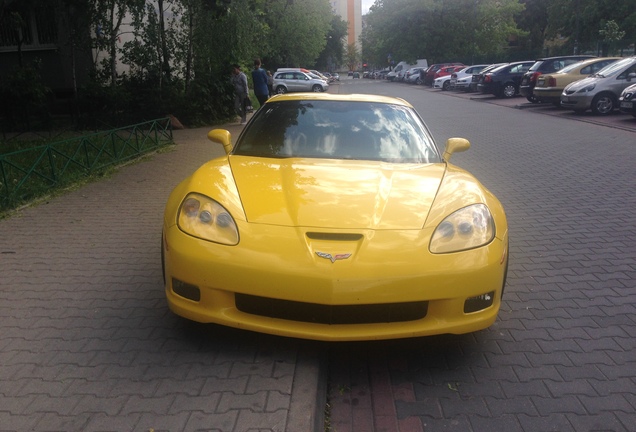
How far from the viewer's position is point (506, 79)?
28516 millimetres

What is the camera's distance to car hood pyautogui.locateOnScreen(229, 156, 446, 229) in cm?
336

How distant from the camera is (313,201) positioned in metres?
3.52

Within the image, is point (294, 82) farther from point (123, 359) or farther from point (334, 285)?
point (334, 285)

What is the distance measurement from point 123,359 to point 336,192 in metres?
1.60

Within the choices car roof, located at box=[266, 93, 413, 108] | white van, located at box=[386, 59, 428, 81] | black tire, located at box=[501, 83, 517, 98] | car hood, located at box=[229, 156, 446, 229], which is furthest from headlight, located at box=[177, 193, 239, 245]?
white van, located at box=[386, 59, 428, 81]

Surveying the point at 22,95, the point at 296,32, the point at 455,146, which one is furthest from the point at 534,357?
the point at 296,32

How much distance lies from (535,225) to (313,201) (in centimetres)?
372

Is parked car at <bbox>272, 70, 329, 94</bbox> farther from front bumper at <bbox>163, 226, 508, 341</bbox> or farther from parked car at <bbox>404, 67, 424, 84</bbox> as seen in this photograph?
front bumper at <bbox>163, 226, 508, 341</bbox>

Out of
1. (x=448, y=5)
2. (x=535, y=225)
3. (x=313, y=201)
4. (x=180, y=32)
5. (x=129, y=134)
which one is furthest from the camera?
(x=448, y=5)

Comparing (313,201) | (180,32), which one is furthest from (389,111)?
(180,32)

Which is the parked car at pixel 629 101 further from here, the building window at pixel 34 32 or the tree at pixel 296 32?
the tree at pixel 296 32

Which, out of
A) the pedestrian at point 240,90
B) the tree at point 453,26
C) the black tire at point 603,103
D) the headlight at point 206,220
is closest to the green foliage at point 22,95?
the pedestrian at point 240,90

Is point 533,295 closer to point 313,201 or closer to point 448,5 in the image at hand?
point 313,201

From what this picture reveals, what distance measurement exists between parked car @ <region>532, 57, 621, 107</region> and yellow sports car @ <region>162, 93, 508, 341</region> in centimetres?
1869
